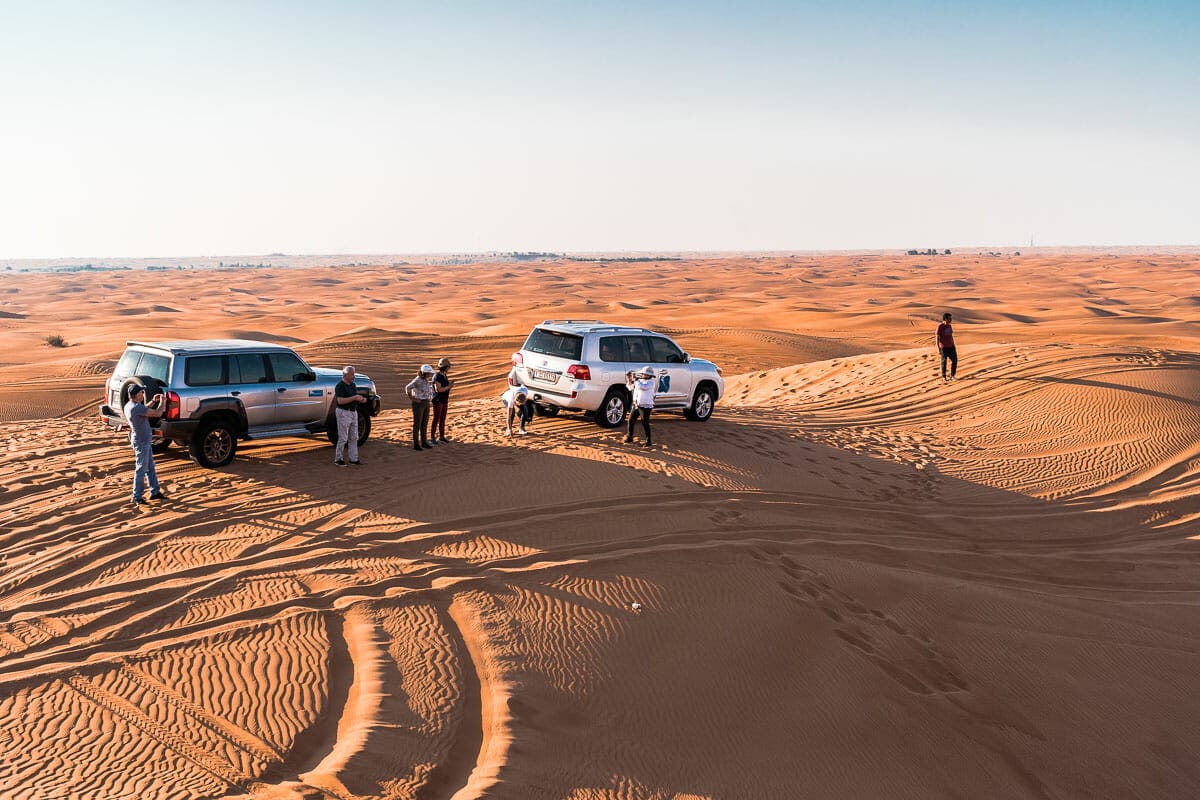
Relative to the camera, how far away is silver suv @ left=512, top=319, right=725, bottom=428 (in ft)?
50.9

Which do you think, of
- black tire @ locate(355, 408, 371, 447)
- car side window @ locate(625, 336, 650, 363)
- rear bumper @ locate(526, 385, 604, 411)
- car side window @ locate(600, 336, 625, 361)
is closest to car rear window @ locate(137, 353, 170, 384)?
black tire @ locate(355, 408, 371, 447)

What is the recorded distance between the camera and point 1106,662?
966cm

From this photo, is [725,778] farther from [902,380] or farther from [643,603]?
[902,380]

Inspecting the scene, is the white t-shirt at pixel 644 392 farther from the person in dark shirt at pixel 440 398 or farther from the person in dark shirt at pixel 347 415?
the person in dark shirt at pixel 347 415

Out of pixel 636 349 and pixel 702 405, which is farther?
pixel 702 405

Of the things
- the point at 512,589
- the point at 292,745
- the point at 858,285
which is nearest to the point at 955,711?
the point at 512,589

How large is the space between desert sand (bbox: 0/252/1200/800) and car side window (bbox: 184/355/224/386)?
4.28ft

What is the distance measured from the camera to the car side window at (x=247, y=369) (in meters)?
13.5

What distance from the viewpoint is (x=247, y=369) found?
→ 44.7 ft

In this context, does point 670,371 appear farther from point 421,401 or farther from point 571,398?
point 421,401

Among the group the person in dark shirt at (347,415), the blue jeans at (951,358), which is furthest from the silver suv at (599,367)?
the blue jeans at (951,358)

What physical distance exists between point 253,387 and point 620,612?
7.57 metres

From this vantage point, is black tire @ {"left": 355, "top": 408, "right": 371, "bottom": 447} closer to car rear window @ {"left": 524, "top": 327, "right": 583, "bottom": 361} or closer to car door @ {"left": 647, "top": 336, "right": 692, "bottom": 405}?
car rear window @ {"left": 524, "top": 327, "right": 583, "bottom": 361}

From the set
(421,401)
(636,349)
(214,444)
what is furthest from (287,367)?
(636,349)
